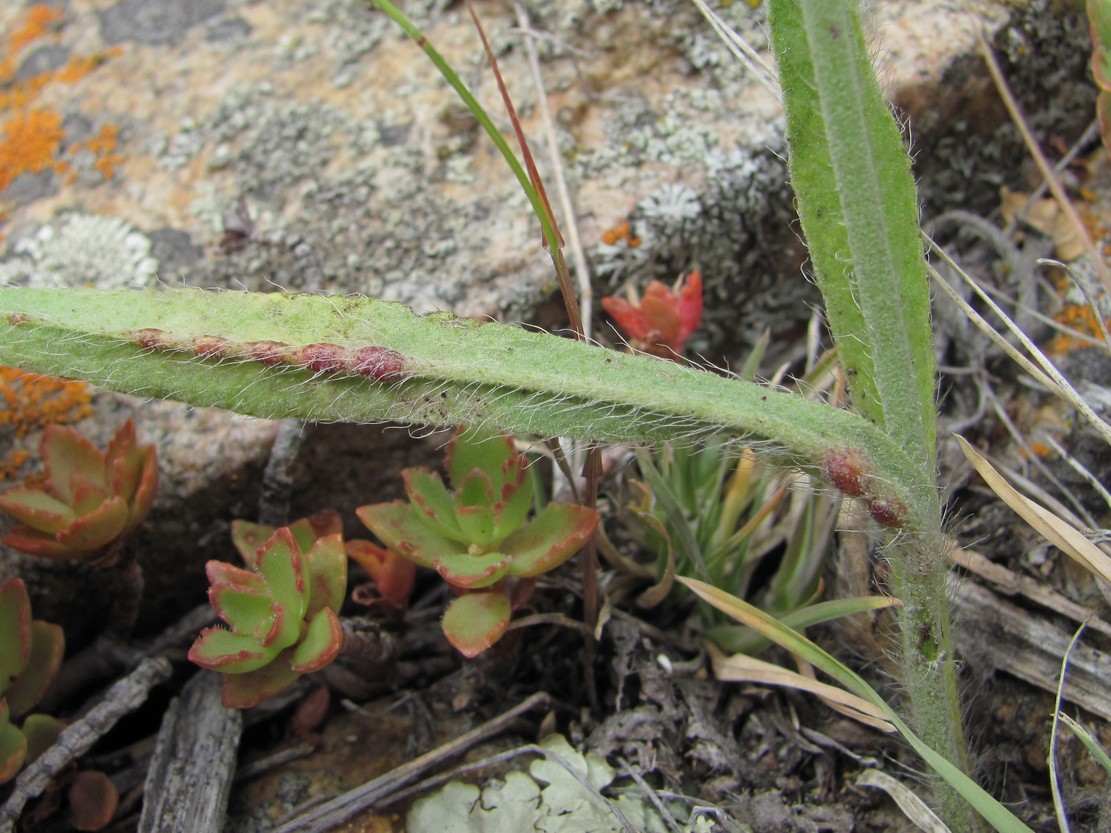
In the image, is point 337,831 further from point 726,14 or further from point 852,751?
point 726,14

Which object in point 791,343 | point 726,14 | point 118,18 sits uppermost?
point 726,14

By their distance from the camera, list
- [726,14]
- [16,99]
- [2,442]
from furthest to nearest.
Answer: [16,99], [726,14], [2,442]

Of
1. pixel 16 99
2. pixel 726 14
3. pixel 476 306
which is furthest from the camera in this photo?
pixel 16 99

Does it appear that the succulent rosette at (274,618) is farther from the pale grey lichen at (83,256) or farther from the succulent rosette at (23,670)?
the pale grey lichen at (83,256)

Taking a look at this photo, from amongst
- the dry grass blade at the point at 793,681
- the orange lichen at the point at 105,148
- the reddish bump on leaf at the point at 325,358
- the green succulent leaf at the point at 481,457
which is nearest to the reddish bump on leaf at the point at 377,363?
the reddish bump on leaf at the point at 325,358

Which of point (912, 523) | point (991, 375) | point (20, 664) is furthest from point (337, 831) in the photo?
point (991, 375)

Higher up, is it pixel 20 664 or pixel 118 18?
pixel 118 18

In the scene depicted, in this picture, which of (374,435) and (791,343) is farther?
(791,343)
